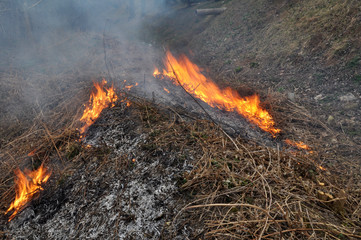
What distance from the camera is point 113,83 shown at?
5691 mm

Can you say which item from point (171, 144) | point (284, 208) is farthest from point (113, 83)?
point (284, 208)

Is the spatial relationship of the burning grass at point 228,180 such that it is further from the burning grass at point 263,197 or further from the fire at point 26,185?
the fire at point 26,185

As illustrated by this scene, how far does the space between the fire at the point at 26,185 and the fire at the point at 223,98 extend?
2.84 metres

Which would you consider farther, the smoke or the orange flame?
the smoke

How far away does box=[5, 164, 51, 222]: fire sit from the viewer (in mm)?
2641

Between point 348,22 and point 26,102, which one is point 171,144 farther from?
point 348,22

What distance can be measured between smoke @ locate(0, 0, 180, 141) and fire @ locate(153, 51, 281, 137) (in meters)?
1.29

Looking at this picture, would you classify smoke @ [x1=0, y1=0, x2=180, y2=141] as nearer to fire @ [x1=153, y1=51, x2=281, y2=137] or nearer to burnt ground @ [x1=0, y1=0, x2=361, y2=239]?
burnt ground @ [x1=0, y1=0, x2=361, y2=239]

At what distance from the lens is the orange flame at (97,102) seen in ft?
13.8

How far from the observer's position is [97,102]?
187 inches

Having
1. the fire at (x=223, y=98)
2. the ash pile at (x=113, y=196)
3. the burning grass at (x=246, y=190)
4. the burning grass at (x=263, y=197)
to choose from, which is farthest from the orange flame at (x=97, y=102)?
the burning grass at (x=263, y=197)

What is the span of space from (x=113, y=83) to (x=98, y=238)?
172 inches

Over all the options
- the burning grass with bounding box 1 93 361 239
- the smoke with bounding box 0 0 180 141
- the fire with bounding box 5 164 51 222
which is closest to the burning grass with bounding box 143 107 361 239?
the burning grass with bounding box 1 93 361 239

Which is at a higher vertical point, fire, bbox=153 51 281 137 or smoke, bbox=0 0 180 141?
smoke, bbox=0 0 180 141
